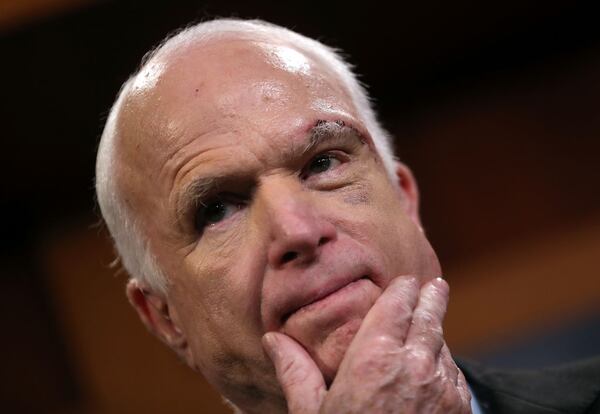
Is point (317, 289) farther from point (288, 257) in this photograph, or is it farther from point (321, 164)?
point (321, 164)

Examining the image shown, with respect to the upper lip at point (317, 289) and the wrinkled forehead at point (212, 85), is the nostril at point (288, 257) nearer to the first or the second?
the upper lip at point (317, 289)

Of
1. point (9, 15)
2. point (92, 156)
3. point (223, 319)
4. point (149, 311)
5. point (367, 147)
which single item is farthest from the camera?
point (92, 156)

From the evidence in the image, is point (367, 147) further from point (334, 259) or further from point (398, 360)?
point (398, 360)

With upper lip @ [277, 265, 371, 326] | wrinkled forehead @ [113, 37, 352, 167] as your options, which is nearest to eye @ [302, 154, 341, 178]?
wrinkled forehead @ [113, 37, 352, 167]

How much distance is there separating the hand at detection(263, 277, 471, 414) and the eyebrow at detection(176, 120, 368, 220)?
315 mm

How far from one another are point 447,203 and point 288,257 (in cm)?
299

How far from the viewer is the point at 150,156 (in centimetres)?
172

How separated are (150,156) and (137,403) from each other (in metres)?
2.73

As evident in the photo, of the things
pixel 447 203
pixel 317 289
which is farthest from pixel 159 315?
pixel 447 203

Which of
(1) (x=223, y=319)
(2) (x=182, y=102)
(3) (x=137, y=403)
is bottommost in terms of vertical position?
(3) (x=137, y=403)

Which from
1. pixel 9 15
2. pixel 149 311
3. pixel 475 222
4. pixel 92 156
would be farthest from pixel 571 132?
pixel 149 311

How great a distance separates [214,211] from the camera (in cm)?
167

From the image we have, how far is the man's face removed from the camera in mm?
1487

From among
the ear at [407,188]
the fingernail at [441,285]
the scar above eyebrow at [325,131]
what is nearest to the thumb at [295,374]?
the fingernail at [441,285]
